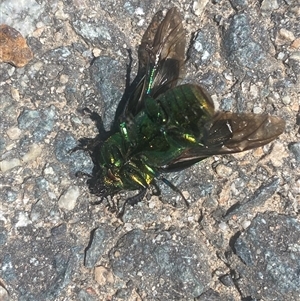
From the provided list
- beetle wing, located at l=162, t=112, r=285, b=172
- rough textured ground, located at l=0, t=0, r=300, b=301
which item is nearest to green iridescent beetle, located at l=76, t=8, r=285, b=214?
beetle wing, located at l=162, t=112, r=285, b=172

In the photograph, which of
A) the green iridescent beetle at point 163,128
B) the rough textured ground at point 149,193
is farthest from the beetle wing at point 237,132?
the rough textured ground at point 149,193

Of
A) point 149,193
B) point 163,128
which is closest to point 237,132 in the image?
point 163,128

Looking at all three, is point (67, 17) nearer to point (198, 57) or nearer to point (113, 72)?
point (113, 72)

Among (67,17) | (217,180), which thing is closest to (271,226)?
(217,180)

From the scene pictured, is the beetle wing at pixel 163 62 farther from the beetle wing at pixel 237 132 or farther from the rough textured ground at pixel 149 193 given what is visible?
the beetle wing at pixel 237 132

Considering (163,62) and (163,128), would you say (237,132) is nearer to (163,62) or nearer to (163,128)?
(163,128)

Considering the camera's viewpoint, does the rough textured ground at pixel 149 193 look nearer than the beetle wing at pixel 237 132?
No
